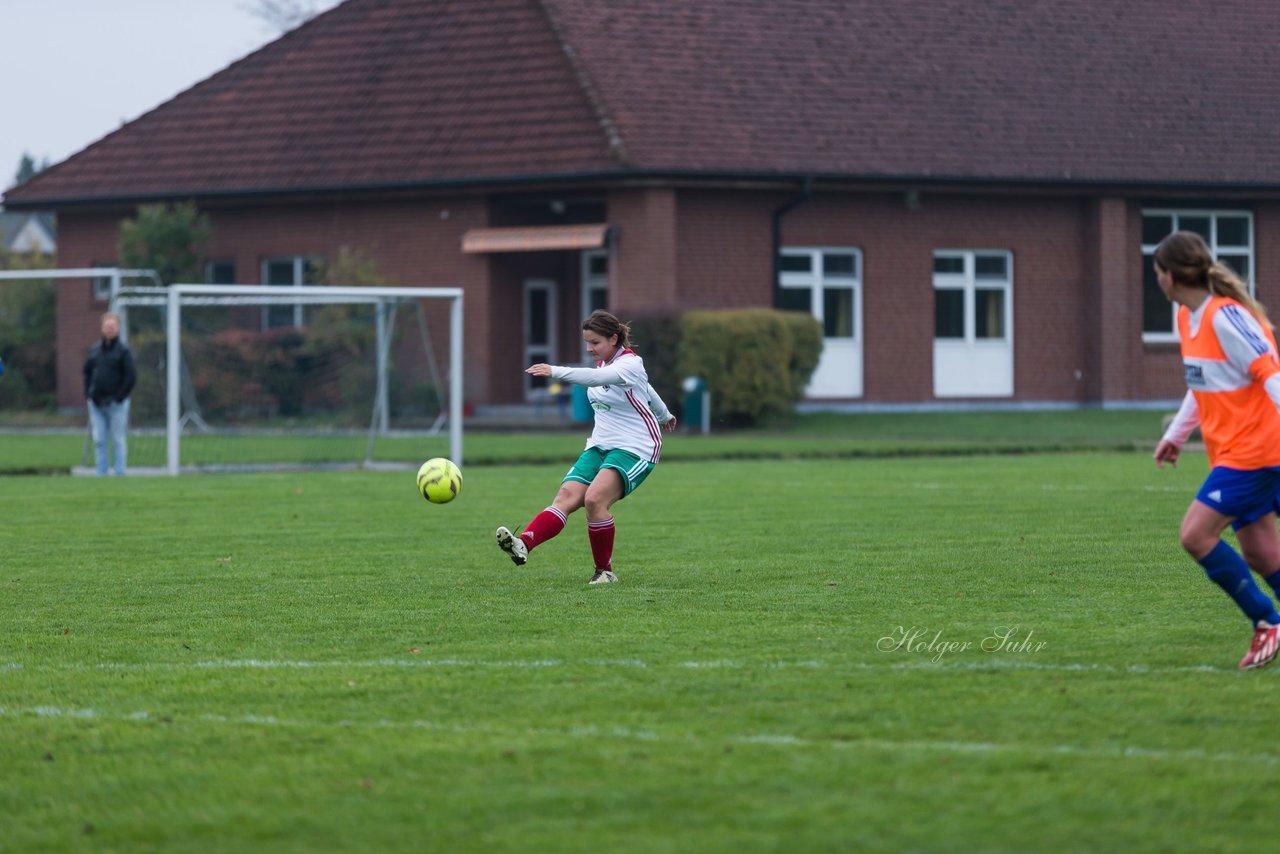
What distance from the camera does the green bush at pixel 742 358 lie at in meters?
32.5

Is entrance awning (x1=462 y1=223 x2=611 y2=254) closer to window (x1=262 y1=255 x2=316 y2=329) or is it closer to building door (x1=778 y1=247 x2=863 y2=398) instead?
window (x1=262 y1=255 x2=316 y2=329)

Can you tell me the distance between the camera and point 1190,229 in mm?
38125

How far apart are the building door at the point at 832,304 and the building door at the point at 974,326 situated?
168 cm

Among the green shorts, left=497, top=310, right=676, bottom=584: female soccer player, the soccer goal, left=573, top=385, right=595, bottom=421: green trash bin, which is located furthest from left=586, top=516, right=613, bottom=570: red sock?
left=573, top=385, right=595, bottom=421: green trash bin

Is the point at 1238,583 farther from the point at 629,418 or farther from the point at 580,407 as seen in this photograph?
the point at 580,407

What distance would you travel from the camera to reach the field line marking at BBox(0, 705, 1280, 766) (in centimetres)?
625

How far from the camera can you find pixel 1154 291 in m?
37.8

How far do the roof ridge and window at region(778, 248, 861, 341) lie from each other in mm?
3949

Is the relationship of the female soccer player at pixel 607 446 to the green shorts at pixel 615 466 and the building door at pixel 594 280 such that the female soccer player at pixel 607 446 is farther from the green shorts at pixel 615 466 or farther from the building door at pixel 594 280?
the building door at pixel 594 280

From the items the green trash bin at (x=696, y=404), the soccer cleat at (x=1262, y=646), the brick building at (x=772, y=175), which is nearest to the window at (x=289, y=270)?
the brick building at (x=772, y=175)

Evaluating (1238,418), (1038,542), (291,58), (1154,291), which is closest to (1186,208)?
(1154,291)

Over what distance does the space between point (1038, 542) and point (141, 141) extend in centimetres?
3021

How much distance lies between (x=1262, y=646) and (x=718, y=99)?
27.9 m

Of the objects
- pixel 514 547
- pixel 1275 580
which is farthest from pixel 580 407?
pixel 1275 580
